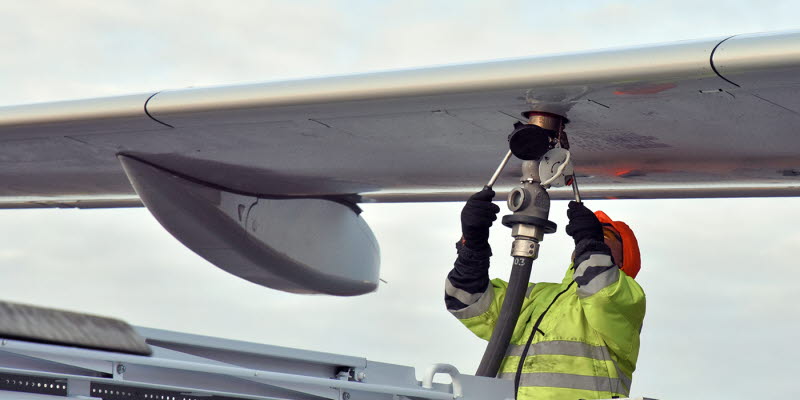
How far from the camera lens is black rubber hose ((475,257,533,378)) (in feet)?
15.6

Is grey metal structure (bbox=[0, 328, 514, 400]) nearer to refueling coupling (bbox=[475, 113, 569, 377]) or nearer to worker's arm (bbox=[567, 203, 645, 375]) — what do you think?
refueling coupling (bbox=[475, 113, 569, 377])

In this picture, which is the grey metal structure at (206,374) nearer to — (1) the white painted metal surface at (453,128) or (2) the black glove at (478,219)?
(2) the black glove at (478,219)

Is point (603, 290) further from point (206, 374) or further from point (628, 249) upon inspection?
point (206, 374)

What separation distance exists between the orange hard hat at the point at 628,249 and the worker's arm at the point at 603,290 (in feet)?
1.01

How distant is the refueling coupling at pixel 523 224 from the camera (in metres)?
4.79

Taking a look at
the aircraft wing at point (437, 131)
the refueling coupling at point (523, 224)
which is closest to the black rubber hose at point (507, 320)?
the refueling coupling at point (523, 224)

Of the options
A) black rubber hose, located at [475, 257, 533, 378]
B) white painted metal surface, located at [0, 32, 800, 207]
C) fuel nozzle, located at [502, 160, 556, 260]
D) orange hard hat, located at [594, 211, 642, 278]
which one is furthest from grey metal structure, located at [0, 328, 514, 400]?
white painted metal surface, located at [0, 32, 800, 207]

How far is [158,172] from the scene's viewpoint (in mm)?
7844

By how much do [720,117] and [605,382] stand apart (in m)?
1.68

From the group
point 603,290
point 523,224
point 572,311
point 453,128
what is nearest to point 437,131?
point 453,128

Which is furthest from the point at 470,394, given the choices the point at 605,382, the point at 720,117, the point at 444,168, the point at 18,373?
the point at 444,168

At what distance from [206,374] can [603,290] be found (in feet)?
6.26

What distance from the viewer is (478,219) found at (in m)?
4.86

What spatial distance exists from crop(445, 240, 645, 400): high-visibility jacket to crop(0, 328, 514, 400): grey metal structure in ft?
2.36
